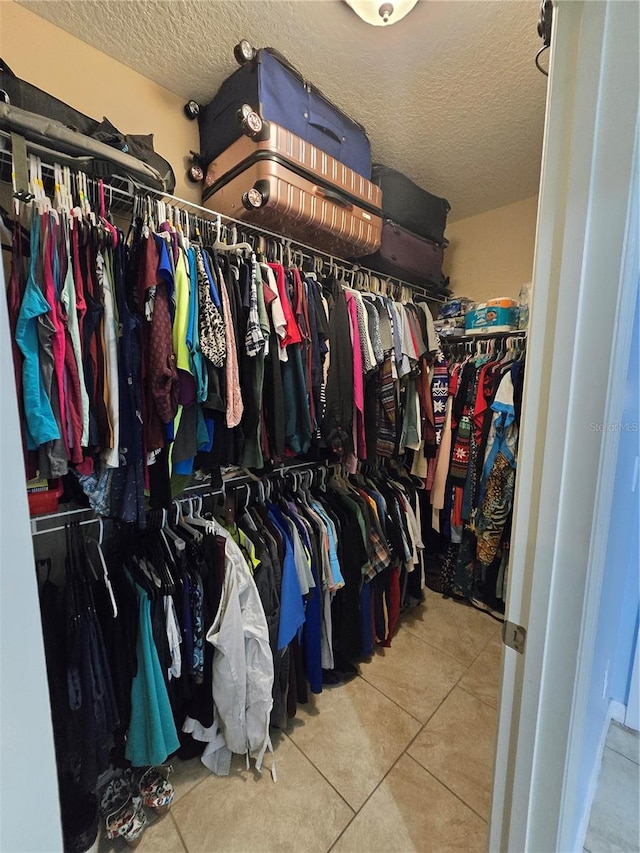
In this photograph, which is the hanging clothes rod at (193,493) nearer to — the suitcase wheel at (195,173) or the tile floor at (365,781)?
the tile floor at (365,781)

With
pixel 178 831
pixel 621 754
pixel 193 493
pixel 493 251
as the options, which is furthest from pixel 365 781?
pixel 493 251

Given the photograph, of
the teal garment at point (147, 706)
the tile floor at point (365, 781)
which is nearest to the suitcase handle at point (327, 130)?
the teal garment at point (147, 706)

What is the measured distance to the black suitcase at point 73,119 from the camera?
1003 millimetres

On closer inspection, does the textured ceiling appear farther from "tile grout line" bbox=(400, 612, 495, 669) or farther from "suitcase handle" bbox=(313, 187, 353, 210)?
"tile grout line" bbox=(400, 612, 495, 669)

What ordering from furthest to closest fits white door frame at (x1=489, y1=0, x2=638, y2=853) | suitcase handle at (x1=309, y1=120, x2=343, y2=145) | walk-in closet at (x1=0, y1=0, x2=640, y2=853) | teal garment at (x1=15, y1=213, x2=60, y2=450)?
suitcase handle at (x1=309, y1=120, x2=343, y2=145) → walk-in closet at (x1=0, y1=0, x2=640, y2=853) → teal garment at (x1=15, y1=213, x2=60, y2=450) → white door frame at (x1=489, y1=0, x2=638, y2=853)

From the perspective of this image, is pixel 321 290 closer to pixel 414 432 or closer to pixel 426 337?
pixel 426 337

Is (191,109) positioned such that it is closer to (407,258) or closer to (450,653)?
(407,258)

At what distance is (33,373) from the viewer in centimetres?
86

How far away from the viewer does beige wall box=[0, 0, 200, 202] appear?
4.00 feet

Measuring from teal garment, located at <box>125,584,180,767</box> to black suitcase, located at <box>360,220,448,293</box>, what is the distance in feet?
6.54

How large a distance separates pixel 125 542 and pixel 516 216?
299 cm

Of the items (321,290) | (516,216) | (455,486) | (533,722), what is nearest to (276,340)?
(321,290)

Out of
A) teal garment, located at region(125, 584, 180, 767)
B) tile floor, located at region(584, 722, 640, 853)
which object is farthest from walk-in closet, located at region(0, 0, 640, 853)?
tile floor, located at region(584, 722, 640, 853)

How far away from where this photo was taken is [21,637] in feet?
1.21
